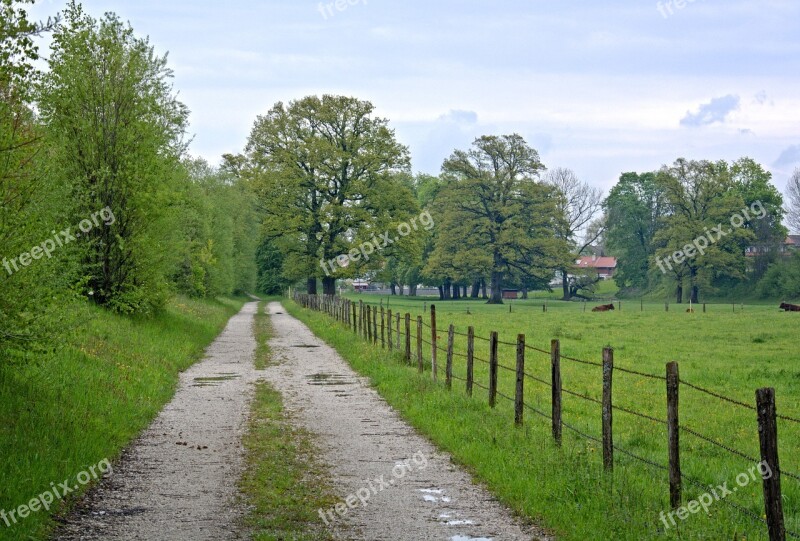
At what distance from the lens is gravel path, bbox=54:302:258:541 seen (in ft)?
24.3

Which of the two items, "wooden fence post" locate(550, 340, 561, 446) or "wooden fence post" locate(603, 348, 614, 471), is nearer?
"wooden fence post" locate(603, 348, 614, 471)

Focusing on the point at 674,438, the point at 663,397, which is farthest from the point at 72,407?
the point at 663,397

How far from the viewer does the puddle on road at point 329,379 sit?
59.9 feet

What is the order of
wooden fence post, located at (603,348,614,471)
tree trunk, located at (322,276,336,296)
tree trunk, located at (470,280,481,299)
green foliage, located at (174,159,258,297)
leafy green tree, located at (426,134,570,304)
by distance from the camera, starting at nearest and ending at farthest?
wooden fence post, located at (603,348,614,471) < green foliage, located at (174,159,258,297) < tree trunk, located at (322,276,336,296) < leafy green tree, located at (426,134,570,304) < tree trunk, located at (470,280,481,299)

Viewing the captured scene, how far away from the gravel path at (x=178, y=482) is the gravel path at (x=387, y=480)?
1107mm

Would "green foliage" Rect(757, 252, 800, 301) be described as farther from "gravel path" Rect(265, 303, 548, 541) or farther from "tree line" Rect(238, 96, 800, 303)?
"gravel path" Rect(265, 303, 548, 541)

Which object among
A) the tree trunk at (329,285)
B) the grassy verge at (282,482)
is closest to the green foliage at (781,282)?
the tree trunk at (329,285)

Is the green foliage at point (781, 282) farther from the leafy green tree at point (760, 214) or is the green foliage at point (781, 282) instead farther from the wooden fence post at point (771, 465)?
the wooden fence post at point (771, 465)

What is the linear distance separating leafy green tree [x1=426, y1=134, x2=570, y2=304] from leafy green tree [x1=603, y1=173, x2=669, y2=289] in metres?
24.3

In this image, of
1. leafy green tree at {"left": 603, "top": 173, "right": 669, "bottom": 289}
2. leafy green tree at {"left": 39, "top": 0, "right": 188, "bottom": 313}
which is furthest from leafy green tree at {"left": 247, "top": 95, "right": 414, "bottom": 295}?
leafy green tree at {"left": 603, "top": 173, "right": 669, "bottom": 289}

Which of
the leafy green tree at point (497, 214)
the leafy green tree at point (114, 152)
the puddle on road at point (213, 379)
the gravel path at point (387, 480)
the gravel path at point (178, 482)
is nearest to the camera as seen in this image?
the gravel path at point (178, 482)

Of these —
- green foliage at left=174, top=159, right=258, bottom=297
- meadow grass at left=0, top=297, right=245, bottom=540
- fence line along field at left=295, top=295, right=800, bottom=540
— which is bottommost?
fence line along field at left=295, top=295, right=800, bottom=540

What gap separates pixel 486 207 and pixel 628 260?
3001 centimetres

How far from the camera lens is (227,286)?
215ft
